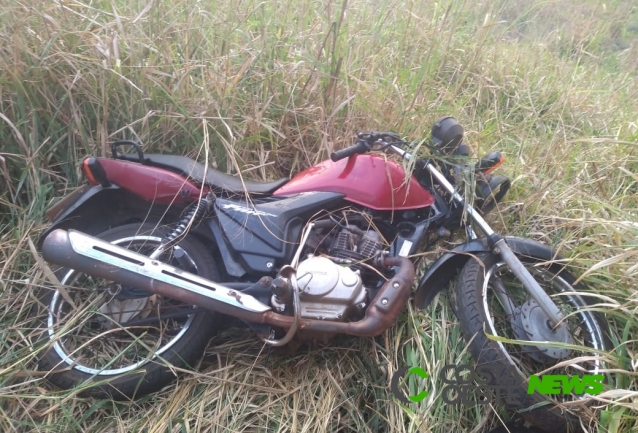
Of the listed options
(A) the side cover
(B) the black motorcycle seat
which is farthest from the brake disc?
(B) the black motorcycle seat

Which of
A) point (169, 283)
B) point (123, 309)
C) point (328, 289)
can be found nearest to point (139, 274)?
point (169, 283)

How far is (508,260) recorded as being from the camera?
1.81 metres

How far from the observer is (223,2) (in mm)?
2898

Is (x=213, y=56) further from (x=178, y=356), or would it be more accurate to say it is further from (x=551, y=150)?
(x=551, y=150)

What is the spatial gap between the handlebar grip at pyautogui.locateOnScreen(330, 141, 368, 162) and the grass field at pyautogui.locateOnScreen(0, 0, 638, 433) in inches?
23.7

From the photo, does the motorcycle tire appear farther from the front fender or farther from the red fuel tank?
the front fender

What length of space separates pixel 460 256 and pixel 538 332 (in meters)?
0.42

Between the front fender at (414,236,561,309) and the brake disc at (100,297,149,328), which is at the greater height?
the front fender at (414,236,561,309)

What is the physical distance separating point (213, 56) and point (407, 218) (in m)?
1.55

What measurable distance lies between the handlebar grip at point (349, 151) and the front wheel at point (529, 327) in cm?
67

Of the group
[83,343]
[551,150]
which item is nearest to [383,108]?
[551,150]

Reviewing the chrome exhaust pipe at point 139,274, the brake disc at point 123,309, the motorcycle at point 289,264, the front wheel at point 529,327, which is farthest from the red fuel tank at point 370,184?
the brake disc at point 123,309

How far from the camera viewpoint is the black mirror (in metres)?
1.97

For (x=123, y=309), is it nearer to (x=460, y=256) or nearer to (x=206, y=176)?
(x=206, y=176)
